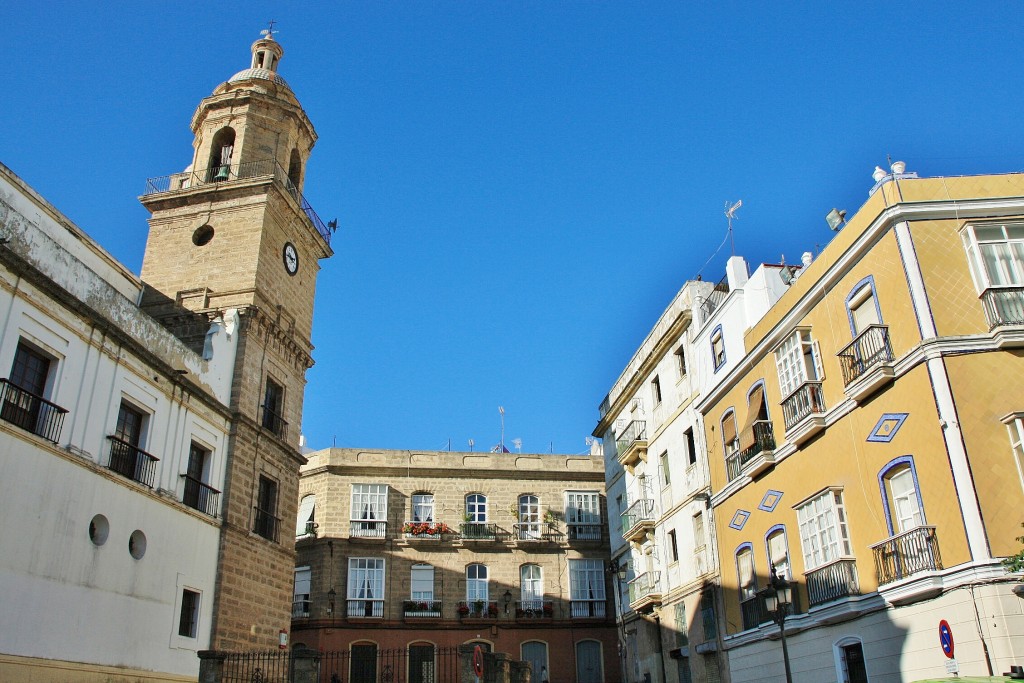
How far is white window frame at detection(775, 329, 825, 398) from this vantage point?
17.9 meters

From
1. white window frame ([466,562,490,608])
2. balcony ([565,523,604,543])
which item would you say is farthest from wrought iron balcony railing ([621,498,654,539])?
white window frame ([466,562,490,608])

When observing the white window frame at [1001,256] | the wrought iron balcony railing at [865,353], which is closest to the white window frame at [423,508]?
the wrought iron balcony railing at [865,353]

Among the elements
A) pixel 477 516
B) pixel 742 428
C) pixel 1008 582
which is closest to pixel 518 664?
pixel 742 428

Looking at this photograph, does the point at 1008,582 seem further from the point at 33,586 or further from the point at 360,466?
the point at 360,466

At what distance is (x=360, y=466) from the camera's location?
3572cm

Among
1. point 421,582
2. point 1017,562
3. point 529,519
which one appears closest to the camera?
point 1017,562

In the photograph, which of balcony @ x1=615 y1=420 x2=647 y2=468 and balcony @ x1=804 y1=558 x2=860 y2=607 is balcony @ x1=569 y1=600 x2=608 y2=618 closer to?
balcony @ x1=615 y1=420 x2=647 y2=468

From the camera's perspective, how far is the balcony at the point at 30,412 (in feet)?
50.0

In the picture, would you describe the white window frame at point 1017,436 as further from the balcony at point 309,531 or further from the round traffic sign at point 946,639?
the balcony at point 309,531

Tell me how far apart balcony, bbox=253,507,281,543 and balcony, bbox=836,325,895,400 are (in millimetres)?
15261

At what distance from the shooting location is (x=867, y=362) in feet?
52.0

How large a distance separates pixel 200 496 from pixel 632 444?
1429 cm

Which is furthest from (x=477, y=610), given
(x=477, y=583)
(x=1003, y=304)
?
(x=1003, y=304)

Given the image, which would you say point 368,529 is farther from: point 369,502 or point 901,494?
point 901,494
